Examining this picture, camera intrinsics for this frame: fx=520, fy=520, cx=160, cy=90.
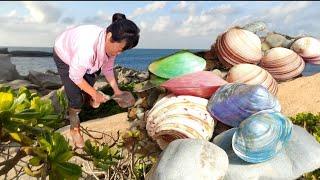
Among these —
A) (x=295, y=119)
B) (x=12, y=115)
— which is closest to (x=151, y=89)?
(x=295, y=119)

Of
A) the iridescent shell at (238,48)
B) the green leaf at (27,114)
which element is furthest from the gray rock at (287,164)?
the iridescent shell at (238,48)

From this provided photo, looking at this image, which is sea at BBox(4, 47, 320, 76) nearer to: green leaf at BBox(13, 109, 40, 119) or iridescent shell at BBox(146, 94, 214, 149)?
iridescent shell at BBox(146, 94, 214, 149)

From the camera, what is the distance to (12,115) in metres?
2.09

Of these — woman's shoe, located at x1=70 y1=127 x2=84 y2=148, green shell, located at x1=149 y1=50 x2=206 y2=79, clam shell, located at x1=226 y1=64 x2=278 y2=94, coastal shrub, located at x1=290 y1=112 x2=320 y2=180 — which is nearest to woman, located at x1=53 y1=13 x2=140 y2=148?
woman's shoe, located at x1=70 y1=127 x2=84 y2=148

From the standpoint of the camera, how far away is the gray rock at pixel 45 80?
13.4m

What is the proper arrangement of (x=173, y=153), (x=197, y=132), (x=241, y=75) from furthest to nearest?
(x=241, y=75)
(x=197, y=132)
(x=173, y=153)

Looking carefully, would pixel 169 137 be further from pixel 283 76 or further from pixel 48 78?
pixel 48 78

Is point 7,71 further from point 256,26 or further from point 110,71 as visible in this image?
point 110,71

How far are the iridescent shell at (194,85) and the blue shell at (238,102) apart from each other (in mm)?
173

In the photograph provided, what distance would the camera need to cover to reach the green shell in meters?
6.24

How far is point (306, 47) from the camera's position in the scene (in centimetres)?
788

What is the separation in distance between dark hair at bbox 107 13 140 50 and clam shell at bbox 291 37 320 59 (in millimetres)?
4656

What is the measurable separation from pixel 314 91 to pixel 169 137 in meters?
2.37

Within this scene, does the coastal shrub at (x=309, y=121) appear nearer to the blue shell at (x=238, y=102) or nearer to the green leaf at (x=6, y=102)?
the blue shell at (x=238, y=102)
